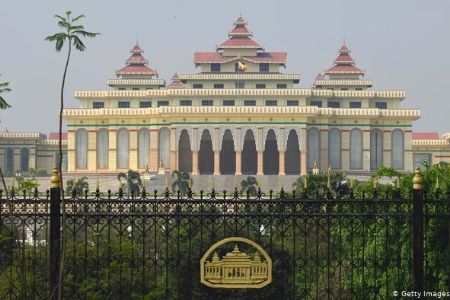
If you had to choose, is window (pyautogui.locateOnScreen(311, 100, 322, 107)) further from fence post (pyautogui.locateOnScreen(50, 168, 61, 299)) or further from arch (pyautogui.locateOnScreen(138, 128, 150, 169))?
fence post (pyautogui.locateOnScreen(50, 168, 61, 299))

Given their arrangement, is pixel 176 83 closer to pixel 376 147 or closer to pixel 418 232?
pixel 376 147

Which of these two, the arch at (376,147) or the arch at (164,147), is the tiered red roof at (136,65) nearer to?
the arch at (164,147)

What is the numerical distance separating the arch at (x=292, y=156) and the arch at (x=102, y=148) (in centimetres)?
1382

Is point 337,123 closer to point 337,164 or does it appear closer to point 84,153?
point 337,164

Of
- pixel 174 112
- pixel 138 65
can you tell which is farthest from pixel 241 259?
pixel 138 65

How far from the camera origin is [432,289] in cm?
1728

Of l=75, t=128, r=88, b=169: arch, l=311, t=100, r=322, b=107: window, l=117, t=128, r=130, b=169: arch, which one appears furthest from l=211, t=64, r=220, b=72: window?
l=75, t=128, r=88, b=169: arch

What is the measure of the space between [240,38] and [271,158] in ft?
33.9

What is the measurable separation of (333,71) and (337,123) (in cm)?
638

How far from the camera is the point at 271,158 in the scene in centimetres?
8112

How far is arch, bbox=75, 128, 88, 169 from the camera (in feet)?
263

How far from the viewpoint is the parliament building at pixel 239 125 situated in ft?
251

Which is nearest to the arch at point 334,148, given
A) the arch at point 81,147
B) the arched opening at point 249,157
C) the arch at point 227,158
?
the arched opening at point 249,157

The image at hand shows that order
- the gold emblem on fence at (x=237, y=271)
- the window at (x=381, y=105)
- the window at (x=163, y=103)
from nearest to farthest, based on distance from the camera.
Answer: the gold emblem on fence at (x=237, y=271)
the window at (x=163, y=103)
the window at (x=381, y=105)
